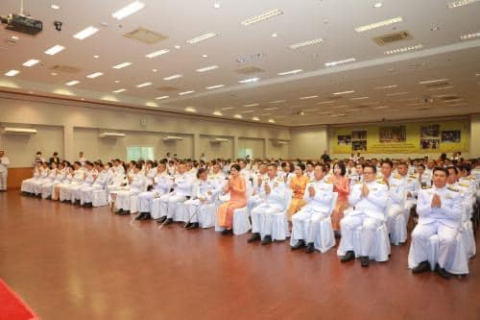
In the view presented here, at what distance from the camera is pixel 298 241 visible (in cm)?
503

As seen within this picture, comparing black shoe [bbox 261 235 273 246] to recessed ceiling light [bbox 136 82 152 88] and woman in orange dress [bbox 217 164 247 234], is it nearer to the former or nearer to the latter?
woman in orange dress [bbox 217 164 247 234]

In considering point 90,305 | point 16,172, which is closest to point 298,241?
point 90,305

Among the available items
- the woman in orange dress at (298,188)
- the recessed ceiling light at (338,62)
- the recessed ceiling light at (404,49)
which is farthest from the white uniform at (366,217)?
the recessed ceiling light at (338,62)

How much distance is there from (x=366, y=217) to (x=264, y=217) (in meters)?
1.72

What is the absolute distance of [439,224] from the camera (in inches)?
157

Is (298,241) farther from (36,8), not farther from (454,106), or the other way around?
(454,106)

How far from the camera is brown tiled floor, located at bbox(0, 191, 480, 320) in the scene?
3.00m

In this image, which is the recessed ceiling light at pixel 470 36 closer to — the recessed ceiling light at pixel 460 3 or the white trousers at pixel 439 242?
the recessed ceiling light at pixel 460 3

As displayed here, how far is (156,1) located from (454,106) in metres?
19.9

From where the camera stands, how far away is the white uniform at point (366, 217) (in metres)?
4.25

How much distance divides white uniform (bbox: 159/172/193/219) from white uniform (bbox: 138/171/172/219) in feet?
0.60

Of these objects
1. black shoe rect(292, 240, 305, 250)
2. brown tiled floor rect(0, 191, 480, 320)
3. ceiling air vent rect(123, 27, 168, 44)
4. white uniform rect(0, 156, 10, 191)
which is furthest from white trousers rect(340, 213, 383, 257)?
white uniform rect(0, 156, 10, 191)

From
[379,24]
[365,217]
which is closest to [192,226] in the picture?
[365,217]

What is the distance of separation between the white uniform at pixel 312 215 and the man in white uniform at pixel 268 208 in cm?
55
